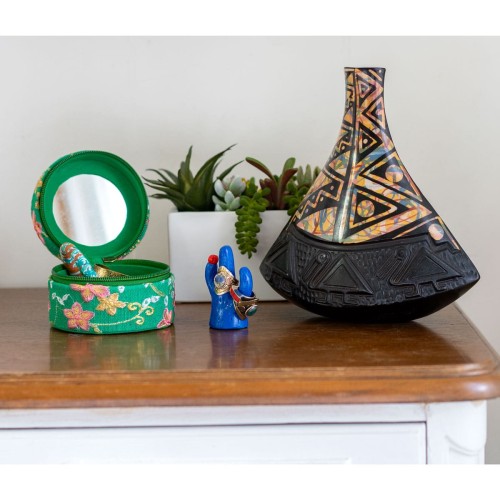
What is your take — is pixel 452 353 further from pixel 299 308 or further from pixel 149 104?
pixel 149 104

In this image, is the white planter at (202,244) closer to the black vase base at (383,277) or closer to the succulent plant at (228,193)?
the succulent plant at (228,193)

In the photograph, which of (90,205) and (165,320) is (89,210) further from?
(165,320)

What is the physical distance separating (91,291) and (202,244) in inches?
8.3

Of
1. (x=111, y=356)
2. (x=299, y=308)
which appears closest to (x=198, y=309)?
(x=299, y=308)

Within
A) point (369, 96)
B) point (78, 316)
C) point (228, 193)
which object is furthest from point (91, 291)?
point (369, 96)

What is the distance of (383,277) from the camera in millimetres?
895

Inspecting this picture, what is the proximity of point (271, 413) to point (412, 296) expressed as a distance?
210 mm

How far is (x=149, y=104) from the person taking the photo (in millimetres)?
1212

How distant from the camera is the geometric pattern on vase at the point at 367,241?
90 cm

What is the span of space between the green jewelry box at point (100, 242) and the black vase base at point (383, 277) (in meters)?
0.16

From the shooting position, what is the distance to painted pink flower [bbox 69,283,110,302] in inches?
35.3

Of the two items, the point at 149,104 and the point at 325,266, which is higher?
the point at 149,104

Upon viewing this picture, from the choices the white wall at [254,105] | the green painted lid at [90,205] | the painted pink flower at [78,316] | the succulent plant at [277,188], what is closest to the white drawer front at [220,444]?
the painted pink flower at [78,316]

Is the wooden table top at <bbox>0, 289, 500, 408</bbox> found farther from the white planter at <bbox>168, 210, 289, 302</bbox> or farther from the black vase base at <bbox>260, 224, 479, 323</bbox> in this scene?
the white planter at <bbox>168, 210, 289, 302</bbox>
